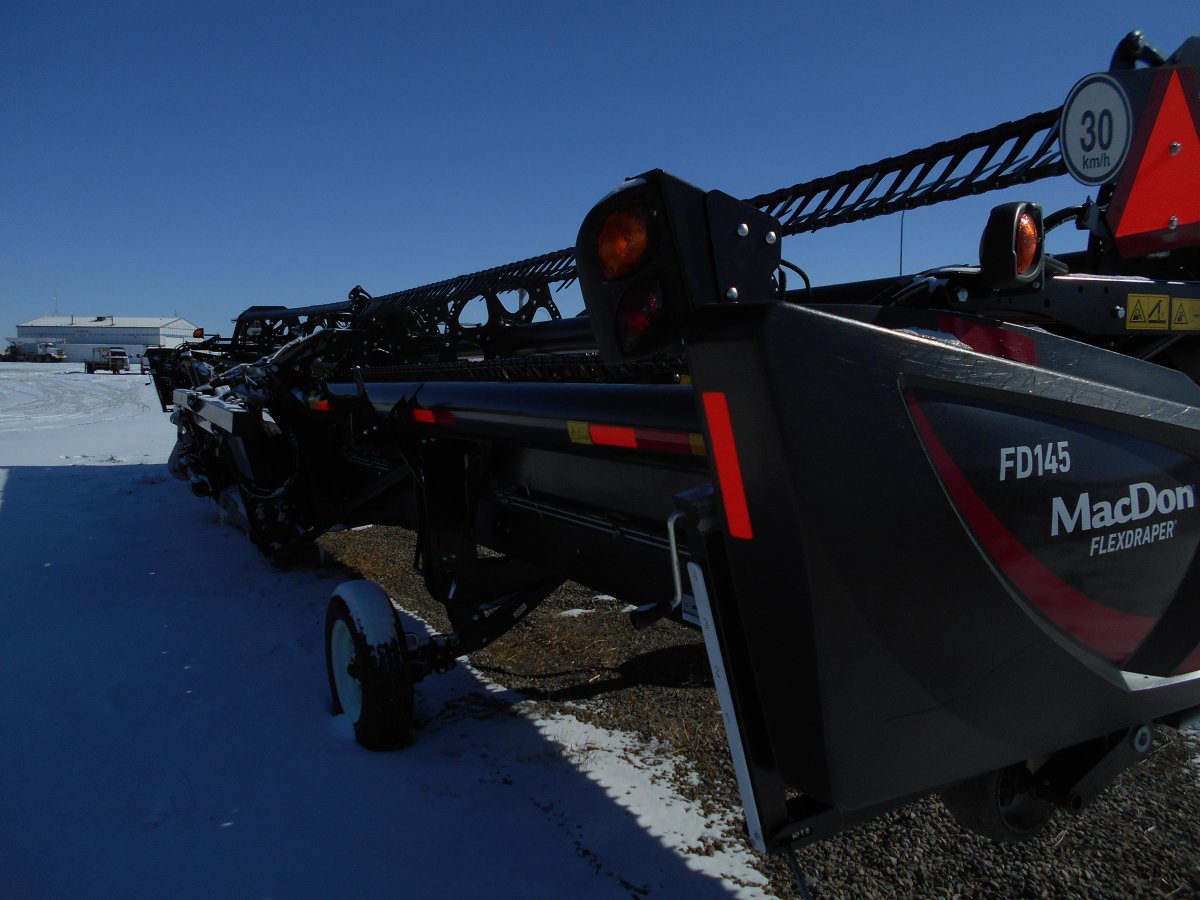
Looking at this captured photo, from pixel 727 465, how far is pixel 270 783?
2219mm

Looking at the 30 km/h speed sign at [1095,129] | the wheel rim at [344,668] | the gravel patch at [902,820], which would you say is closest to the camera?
the 30 km/h speed sign at [1095,129]

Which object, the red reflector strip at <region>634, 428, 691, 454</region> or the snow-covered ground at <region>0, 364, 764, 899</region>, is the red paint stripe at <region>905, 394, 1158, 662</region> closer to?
the red reflector strip at <region>634, 428, 691, 454</region>

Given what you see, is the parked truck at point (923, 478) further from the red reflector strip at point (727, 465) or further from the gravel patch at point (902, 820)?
the gravel patch at point (902, 820)

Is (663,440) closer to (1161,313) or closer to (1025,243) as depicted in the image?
(1025,243)

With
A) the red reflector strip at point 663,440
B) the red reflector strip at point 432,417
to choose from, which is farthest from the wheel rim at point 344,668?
the red reflector strip at point 663,440

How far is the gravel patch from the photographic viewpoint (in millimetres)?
2078

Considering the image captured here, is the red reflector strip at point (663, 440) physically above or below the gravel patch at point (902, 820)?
above

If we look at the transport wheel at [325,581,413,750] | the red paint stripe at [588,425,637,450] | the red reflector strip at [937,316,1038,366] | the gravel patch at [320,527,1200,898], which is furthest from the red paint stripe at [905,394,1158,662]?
the transport wheel at [325,581,413,750]

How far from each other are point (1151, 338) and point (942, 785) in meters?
1.45

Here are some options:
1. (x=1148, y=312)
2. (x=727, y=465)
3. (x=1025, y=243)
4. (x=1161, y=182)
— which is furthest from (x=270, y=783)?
(x=1161, y=182)

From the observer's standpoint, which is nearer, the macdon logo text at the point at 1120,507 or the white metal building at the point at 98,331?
the macdon logo text at the point at 1120,507

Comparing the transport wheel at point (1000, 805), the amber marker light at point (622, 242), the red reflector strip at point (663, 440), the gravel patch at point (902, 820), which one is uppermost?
the amber marker light at point (622, 242)

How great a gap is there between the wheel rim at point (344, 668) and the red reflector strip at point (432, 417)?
92 cm

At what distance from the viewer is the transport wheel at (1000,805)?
63.9 inches
